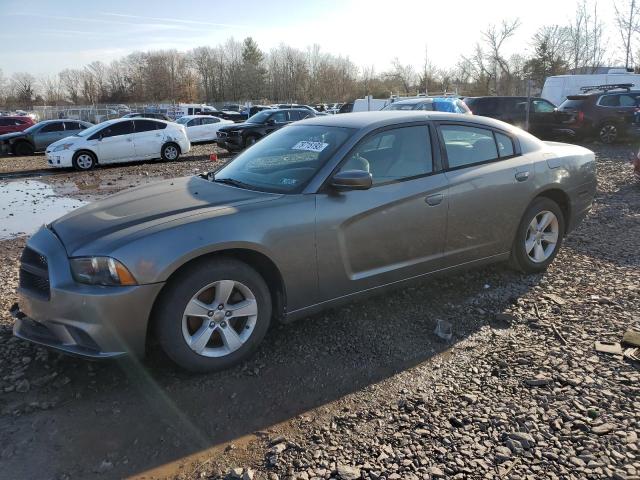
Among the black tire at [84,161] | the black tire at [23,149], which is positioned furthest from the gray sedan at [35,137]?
the black tire at [84,161]

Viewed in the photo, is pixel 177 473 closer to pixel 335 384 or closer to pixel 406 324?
pixel 335 384

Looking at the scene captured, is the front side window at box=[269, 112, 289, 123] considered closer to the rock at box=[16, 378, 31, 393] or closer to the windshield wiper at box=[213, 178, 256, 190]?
the windshield wiper at box=[213, 178, 256, 190]

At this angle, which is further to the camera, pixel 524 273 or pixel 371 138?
pixel 524 273

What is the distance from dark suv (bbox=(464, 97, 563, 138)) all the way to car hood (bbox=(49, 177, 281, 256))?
50.8 ft

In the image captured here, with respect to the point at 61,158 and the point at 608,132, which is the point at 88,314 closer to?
the point at 61,158

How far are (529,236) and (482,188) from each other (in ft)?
3.19

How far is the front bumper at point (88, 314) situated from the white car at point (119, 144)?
13.9 meters

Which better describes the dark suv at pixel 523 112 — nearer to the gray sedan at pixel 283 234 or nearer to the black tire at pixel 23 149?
the gray sedan at pixel 283 234

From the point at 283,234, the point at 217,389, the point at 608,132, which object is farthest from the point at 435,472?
the point at 608,132

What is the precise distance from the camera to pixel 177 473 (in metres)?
2.52

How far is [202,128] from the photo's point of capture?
75.5ft

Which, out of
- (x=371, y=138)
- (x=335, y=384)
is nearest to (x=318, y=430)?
(x=335, y=384)

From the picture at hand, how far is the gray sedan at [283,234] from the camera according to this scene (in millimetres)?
3035

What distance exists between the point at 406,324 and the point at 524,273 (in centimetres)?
173
